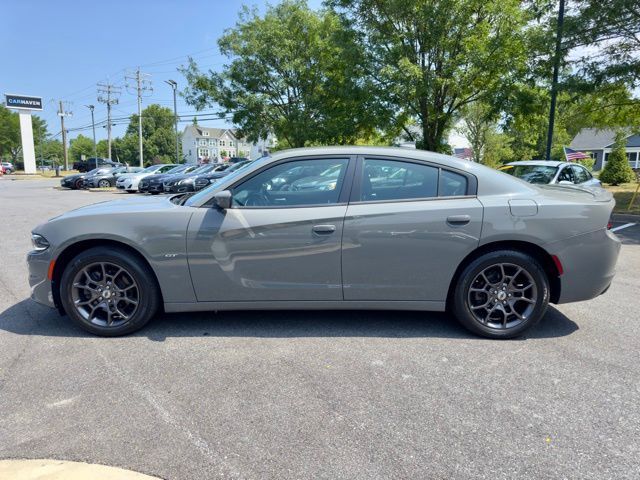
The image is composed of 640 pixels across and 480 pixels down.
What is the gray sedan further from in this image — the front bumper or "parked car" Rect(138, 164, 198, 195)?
"parked car" Rect(138, 164, 198, 195)

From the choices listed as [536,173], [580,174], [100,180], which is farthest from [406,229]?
[100,180]

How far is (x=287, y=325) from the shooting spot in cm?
395

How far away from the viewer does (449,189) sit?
12.0 ft

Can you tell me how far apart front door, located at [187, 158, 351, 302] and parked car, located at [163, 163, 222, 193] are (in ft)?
53.4

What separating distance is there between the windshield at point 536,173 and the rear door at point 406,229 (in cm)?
628

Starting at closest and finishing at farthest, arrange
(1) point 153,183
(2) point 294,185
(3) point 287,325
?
(2) point 294,185
(3) point 287,325
(1) point 153,183

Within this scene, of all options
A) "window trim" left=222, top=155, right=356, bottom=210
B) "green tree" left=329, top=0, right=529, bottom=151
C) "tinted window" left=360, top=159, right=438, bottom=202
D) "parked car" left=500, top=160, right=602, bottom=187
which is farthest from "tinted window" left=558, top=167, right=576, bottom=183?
"window trim" left=222, top=155, right=356, bottom=210

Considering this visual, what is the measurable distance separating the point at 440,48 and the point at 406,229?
1176 cm

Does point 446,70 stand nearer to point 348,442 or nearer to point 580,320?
point 580,320

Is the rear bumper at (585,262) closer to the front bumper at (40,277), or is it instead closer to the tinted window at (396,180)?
the tinted window at (396,180)

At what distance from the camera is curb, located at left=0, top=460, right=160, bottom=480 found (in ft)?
6.89

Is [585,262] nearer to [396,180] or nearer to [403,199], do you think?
[403,199]

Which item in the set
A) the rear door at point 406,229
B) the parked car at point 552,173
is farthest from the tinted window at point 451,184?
the parked car at point 552,173

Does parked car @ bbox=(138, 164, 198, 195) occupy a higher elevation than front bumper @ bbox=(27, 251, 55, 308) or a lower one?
higher
